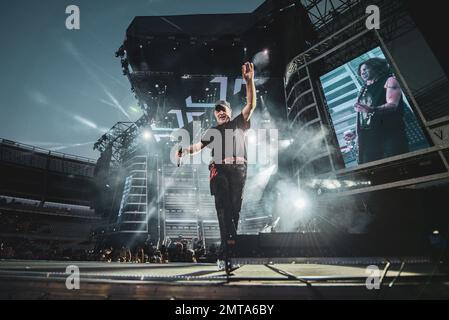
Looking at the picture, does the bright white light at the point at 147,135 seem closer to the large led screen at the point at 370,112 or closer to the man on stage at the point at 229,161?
the large led screen at the point at 370,112

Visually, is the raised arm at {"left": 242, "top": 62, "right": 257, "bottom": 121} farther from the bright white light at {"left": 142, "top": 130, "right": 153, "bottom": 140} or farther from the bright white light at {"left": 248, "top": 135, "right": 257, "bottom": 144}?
the bright white light at {"left": 142, "top": 130, "right": 153, "bottom": 140}

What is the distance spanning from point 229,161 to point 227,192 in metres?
0.38

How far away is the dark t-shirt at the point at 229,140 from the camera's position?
2775mm

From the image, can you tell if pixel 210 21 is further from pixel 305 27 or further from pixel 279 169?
pixel 279 169

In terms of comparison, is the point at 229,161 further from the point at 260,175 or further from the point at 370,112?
the point at 260,175

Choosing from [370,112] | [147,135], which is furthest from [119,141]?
[370,112]

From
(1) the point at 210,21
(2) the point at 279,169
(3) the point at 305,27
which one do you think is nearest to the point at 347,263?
(2) the point at 279,169

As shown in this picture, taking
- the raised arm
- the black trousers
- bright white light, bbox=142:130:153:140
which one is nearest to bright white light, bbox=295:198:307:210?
the black trousers

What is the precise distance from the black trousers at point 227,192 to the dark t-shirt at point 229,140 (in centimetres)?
15

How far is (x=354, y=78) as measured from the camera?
926 cm

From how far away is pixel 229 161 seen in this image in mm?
2727

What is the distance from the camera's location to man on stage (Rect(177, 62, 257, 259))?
2.66 meters

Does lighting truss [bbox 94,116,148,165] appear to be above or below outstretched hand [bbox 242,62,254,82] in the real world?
above

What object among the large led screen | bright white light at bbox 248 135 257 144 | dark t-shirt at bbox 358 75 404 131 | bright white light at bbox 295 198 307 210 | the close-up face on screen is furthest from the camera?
bright white light at bbox 248 135 257 144
